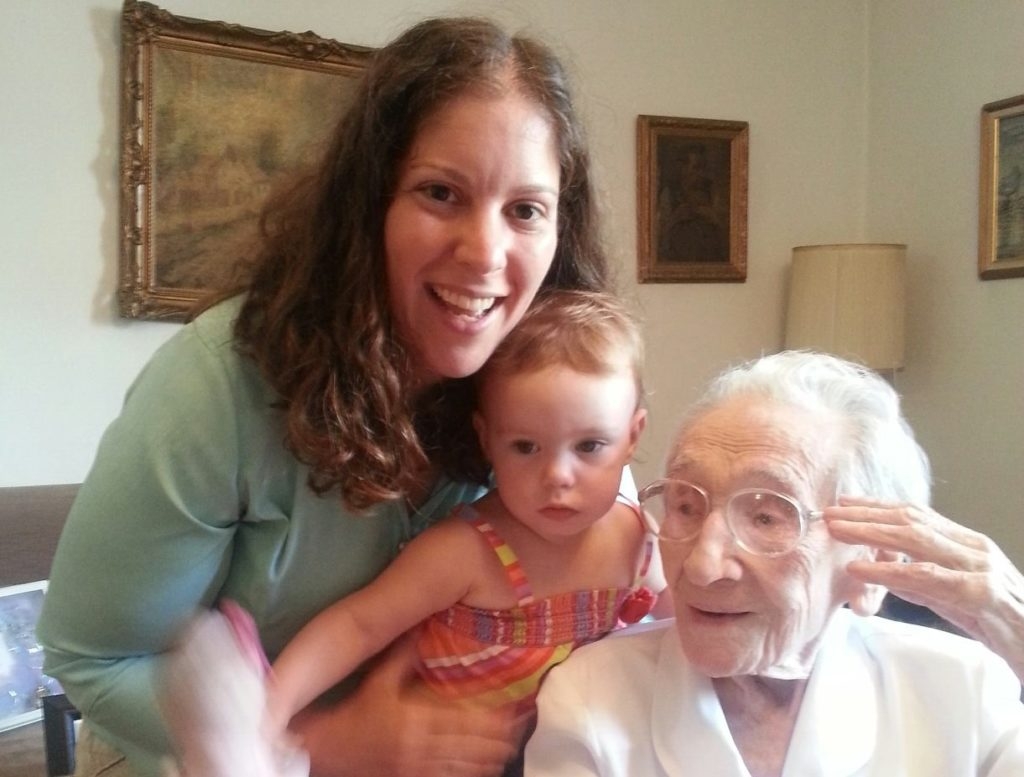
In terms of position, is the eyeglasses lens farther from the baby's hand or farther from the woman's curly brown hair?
the baby's hand

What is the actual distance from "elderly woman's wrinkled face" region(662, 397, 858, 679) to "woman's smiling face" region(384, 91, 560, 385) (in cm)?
32

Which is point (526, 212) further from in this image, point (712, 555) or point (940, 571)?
point (940, 571)

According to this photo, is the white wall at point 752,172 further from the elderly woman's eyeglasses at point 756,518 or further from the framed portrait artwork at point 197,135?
the elderly woman's eyeglasses at point 756,518

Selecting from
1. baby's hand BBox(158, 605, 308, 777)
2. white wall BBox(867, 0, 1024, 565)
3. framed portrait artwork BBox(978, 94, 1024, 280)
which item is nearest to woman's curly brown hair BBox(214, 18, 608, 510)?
baby's hand BBox(158, 605, 308, 777)

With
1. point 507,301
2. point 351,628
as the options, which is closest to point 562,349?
point 507,301

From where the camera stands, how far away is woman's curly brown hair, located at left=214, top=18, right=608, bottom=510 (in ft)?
3.84

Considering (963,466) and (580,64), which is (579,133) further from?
(963,466)

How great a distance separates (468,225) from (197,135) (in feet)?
6.43

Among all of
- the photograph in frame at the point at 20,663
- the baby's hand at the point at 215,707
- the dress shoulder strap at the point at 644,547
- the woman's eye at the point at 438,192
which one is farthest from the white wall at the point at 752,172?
the baby's hand at the point at 215,707

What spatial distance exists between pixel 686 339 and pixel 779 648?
263cm

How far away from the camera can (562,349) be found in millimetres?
1305

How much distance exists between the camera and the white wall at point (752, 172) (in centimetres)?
271

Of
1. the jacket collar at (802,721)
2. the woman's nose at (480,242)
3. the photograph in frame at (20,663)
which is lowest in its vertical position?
the photograph in frame at (20,663)

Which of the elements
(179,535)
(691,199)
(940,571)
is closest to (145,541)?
(179,535)
